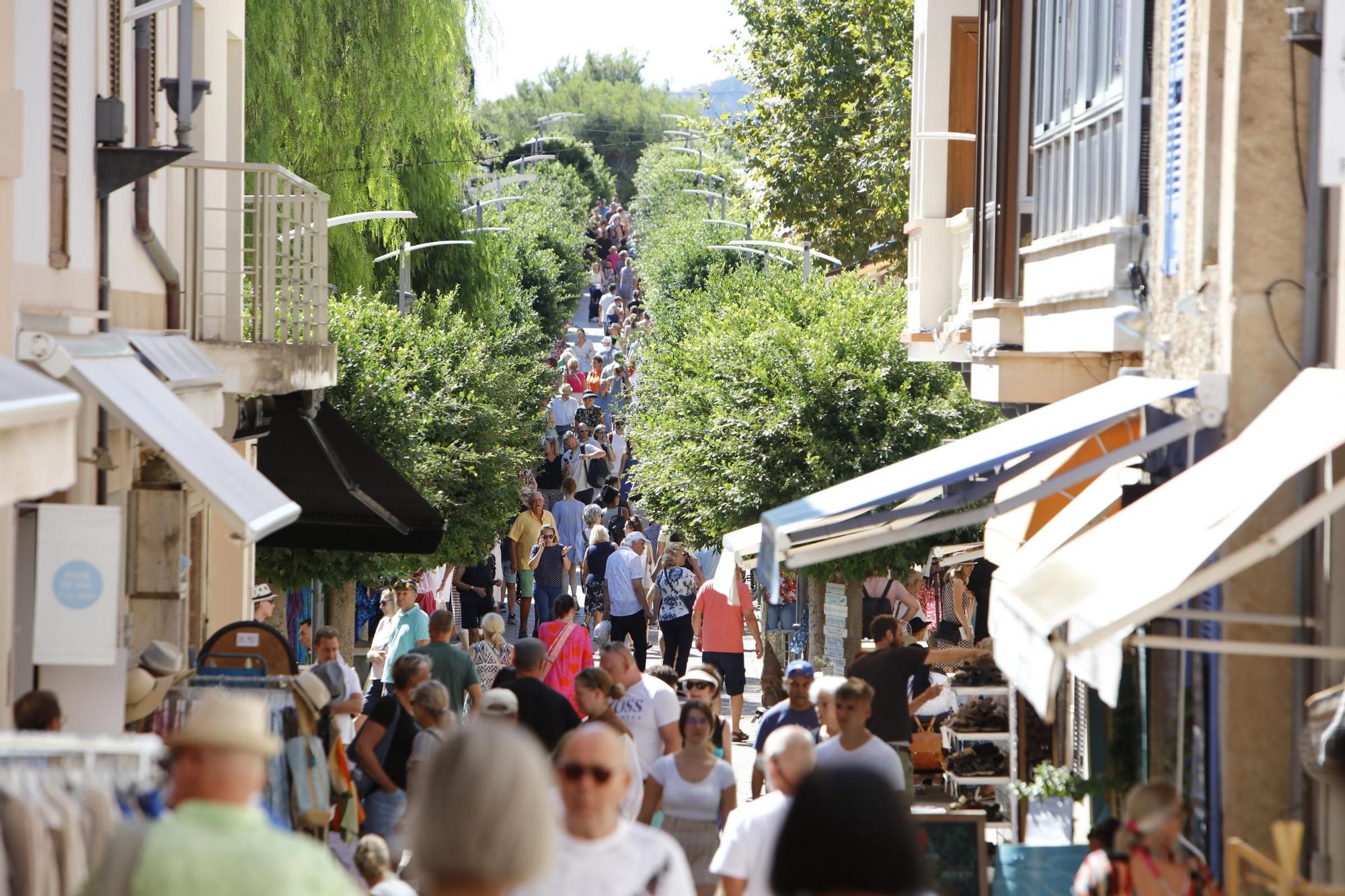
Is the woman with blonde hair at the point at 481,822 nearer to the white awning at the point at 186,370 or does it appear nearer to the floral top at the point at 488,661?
the white awning at the point at 186,370

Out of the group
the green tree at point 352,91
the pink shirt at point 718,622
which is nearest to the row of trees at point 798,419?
the pink shirt at point 718,622

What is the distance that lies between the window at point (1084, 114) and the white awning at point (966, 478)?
122 cm

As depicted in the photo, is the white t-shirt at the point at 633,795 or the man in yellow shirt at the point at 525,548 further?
the man in yellow shirt at the point at 525,548

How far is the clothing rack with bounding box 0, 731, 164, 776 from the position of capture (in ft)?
14.2

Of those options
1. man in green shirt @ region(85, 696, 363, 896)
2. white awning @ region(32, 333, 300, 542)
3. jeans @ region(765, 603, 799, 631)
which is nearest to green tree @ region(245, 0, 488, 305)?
jeans @ region(765, 603, 799, 631)

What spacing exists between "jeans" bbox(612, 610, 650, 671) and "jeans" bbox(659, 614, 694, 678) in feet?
1.07

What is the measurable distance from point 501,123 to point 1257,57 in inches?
5459

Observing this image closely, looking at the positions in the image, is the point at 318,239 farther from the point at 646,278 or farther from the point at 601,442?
the point at 646,278

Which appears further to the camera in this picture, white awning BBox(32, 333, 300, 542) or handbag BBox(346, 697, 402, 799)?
handbag BBox(346, 697, 402, 799)

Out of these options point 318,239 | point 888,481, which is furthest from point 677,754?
point 318,239

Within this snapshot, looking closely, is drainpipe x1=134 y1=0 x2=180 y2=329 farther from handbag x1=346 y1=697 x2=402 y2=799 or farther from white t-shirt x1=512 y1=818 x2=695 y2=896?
white t-shirt x1=512 y1=818 x2=695 y2=896

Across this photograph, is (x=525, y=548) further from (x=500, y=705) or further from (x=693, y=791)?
(x=693, y=791)

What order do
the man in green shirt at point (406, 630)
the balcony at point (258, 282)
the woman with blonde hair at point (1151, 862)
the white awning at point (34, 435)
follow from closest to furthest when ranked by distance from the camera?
the white awning at point (34, 435)
the woman with blonde hair at point (1151, 862)
the balcony at point (258, 282)
the man in green shirt at point (406, 630)

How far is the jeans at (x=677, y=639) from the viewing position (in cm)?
1728
